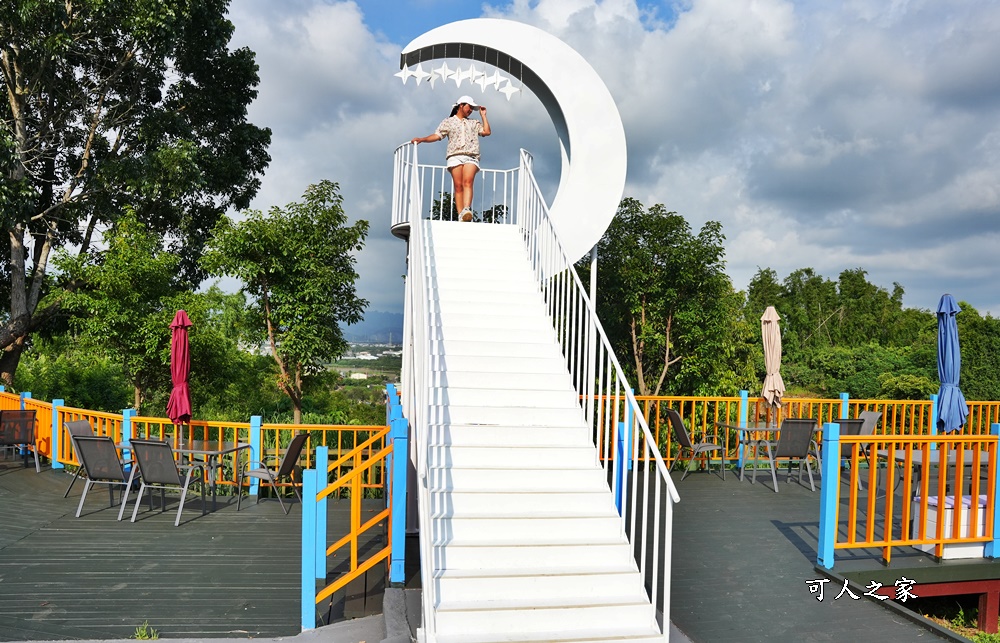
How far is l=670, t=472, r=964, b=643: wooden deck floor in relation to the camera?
415 cm

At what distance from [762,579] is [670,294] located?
9.86 metres

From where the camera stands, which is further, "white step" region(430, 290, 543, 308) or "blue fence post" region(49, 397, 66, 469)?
"blue fence post" region(49, 397, 66, 469)

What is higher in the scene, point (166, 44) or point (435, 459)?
point (166, 44)

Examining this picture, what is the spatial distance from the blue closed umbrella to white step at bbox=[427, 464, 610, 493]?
180 inches

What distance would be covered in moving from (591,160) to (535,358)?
11.0 ft

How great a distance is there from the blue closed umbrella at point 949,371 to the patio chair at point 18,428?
1077cm

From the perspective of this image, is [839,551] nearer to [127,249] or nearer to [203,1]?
[127,249]

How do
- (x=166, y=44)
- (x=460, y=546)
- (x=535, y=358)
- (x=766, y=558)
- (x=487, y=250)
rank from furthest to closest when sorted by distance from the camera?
1. (x=166, y=44)
2. (x=487, y=250)
3. (x=535, y=358)
4. (x=766, y=558)
5. (x=460, y=546)

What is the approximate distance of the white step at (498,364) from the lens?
5699 mm

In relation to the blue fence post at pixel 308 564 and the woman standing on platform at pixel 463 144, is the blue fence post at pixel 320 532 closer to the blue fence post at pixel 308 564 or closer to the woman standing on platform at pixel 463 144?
the blue fence post at pixel 308 564

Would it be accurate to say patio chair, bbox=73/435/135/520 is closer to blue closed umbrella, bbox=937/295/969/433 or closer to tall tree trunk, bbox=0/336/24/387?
blue closed umbrella, bbox=937/295/969/433

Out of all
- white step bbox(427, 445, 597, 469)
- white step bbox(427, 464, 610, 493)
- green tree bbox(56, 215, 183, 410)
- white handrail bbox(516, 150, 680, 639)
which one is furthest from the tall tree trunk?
white step bbox(427, 464, 610, 493)

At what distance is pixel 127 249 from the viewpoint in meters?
12.7

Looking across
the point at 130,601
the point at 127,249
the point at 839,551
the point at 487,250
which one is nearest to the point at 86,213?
the point at 127,249
